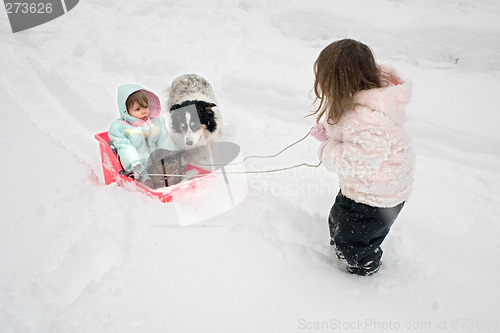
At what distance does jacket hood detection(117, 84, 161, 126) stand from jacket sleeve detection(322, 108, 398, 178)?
190 cm

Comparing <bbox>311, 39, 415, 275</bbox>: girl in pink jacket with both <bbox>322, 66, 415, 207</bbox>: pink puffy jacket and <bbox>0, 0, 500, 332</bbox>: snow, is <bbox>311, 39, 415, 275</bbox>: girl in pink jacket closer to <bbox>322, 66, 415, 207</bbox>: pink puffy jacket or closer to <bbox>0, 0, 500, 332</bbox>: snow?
<bbox>322, 66, 415, 207</bbox>: pink puffy jacket

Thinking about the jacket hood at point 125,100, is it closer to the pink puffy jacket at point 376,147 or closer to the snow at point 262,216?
the snow at point 262,216

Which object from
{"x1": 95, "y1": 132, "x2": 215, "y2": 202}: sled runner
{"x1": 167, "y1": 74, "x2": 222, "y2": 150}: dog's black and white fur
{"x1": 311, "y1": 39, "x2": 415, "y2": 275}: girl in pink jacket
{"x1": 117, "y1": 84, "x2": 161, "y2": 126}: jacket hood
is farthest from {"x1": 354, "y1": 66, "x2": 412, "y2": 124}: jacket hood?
{"x1": 117, "y1": 84, "x2": 161, "y2": 126}: jacket hood

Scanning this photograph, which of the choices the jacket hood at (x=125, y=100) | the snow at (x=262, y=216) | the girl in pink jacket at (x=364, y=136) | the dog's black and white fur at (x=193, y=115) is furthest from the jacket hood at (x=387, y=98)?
the jacket hood at (x=125, y=100)

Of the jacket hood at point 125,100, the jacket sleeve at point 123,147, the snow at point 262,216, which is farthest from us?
the jacket hood at point 125,100

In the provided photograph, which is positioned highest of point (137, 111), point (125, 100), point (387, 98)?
point (387, 98)

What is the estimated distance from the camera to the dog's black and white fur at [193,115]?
3.20 metres

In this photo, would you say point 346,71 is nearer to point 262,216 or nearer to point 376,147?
point 376,147

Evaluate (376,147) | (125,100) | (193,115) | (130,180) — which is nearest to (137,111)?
(125,100)

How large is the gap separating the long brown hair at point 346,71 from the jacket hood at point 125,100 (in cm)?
181

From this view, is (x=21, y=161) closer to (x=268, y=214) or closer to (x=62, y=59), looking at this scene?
(x=268, y=214)

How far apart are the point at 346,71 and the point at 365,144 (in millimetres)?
349

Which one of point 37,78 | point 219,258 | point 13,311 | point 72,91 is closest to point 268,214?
point 219,258

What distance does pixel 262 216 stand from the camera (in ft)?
8.69
